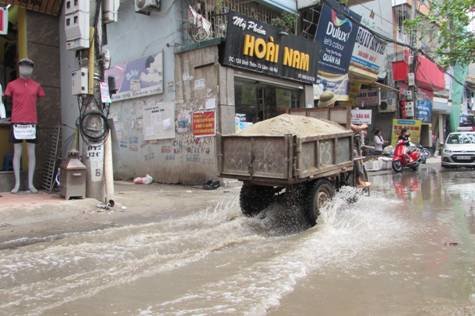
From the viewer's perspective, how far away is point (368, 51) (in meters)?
21.5

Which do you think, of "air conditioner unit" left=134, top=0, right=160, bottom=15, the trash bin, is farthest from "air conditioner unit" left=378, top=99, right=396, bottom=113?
the trash bin

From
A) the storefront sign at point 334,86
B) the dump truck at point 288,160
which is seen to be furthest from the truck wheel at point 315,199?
the storefront sign at point 334,86

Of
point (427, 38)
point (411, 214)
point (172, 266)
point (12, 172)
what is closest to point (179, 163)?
point (12, 172)

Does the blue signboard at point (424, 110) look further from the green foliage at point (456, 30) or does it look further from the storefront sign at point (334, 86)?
the storefront sign at point (334, 86)

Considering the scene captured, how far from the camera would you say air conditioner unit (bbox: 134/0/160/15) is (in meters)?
13.0

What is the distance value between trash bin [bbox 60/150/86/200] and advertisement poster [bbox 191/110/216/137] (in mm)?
4319

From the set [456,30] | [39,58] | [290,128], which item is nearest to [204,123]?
A: [39,58]

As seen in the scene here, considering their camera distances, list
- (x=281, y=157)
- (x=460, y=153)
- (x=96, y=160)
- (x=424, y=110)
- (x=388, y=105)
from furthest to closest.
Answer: (x=424, y=110)
(x=388, y=105)
(x=460, y=153)
(x=96, y=160)
(x=281, y=157)

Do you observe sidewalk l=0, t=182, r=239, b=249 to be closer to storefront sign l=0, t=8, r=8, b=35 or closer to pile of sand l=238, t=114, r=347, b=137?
pile of sand l=238, t=114, r=347, b=137

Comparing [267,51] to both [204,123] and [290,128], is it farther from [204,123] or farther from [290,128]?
[290,128]

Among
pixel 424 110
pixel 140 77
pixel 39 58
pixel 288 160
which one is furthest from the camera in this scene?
pixel 424 110

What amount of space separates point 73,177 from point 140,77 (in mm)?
6128

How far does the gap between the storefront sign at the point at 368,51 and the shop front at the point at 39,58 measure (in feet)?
43.6

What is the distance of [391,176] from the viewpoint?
16.8m
